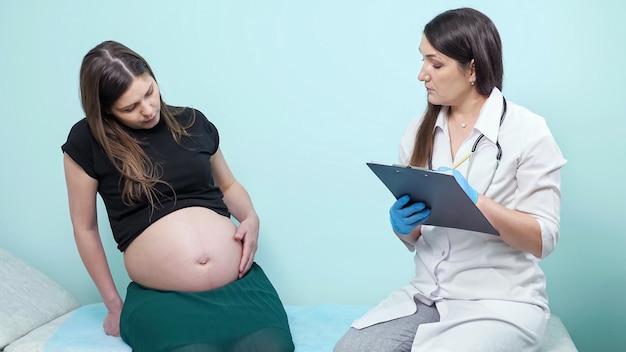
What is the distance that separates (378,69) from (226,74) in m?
0.55

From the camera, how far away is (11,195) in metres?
2.89

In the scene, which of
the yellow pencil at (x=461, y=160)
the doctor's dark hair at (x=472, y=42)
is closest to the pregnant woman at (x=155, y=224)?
the yellow pencil at (x=461, y=160)

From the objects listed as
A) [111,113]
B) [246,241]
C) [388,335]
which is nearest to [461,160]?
[388,335]

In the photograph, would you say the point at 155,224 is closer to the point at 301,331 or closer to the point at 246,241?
the point at 246,241

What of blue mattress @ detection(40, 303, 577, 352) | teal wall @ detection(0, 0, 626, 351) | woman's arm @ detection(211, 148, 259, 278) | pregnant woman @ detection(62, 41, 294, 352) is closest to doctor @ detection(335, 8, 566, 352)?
blue mattress @ detection(40, 303, 577, 352)

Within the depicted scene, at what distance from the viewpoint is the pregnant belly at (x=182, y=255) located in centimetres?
213

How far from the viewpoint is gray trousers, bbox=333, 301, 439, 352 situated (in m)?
1.88

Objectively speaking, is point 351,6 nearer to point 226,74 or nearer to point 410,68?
point 410,68

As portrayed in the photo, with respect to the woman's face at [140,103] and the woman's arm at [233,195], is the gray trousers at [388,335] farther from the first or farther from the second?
the woman's face at [140,103]

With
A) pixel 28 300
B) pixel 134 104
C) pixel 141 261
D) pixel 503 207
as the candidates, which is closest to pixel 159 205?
pixel 141 261

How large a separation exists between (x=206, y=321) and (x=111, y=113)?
66 centimetres

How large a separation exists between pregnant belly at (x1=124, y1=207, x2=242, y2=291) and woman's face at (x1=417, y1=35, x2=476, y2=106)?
751 mm

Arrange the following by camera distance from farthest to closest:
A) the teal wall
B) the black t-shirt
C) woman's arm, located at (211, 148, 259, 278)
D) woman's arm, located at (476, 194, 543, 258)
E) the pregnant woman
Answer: the teal wall < woman's arm, located at (211, 148, 259, 278) < the black t-shirt < the pregnant woman < woman's arm, located at (476, 194, 543, 258)

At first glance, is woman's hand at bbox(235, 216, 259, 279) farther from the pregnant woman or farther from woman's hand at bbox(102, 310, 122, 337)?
woman's hand at bbox(102, 310, 122, 337)
